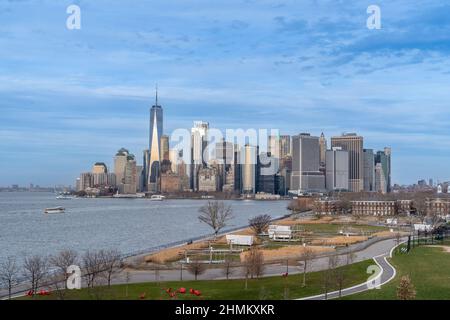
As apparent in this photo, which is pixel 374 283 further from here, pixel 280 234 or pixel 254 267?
pixel 280 234

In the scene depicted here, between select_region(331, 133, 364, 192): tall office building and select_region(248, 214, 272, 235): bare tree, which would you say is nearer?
select_region(248, 214, 272, 235): bare tree

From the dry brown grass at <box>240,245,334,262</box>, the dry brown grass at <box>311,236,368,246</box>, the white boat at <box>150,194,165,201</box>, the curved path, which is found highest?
the curved path

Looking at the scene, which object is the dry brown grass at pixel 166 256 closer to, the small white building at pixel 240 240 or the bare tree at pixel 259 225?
the small white building at pixel 240 240

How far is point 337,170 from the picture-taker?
323ft

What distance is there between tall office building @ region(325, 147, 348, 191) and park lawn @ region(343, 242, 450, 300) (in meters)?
64.5

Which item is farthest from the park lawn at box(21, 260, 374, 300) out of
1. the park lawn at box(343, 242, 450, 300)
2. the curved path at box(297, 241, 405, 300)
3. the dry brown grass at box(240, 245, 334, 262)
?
the dry brown grass at box(240, 245, 334, 262)

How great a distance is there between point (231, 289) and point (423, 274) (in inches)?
211

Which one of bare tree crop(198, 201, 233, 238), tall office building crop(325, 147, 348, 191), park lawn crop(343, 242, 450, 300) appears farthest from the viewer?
tall office building crop(325, 147, 348, 191)

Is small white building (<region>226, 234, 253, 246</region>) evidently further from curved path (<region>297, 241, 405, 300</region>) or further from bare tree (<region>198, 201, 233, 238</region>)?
curved path (<region>297, 241, 405, 300</region>)

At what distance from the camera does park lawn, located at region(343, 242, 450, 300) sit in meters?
11.7
